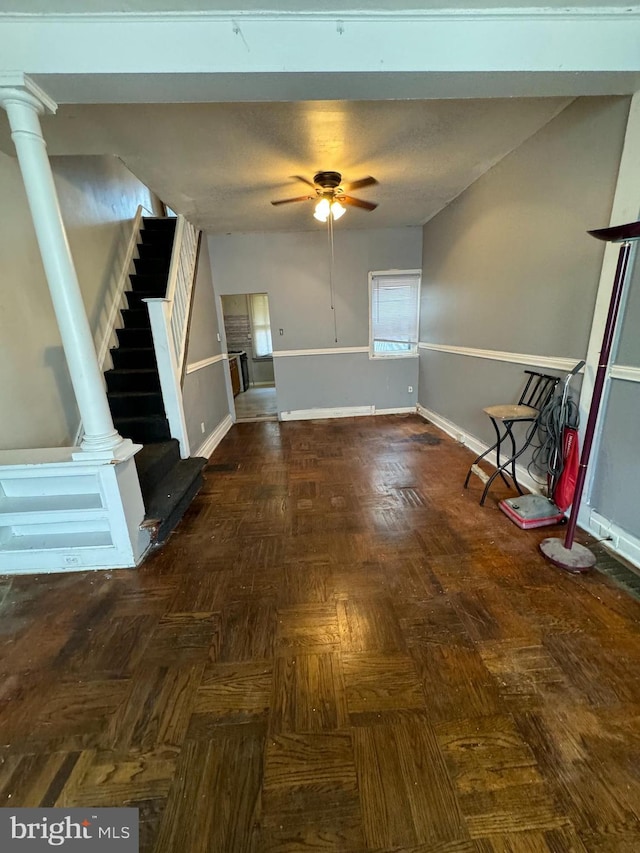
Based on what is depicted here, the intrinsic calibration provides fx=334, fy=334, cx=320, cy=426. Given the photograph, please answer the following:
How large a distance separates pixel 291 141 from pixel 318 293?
2.45m

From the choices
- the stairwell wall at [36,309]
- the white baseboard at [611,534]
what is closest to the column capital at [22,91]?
the stairwell wall at [36,309]

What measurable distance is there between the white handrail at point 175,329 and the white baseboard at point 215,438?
0.55 metres

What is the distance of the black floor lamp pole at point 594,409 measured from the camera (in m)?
1.47

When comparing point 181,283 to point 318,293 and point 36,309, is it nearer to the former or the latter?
point 36,309

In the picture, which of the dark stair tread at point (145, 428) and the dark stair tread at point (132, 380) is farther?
the dark stair tread at point (132, 380)

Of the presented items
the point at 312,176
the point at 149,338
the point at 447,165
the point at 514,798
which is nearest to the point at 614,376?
the point at 514,798

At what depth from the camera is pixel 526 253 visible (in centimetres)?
252

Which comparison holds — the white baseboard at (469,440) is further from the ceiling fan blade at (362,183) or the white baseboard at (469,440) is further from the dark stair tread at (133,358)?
the dark stair tread at (133,358)

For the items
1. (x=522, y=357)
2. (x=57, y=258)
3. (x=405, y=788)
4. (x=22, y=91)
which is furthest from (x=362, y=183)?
(x=405, y=788)

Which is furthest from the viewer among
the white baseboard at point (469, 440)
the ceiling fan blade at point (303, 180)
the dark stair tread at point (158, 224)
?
the dark stair tread at point (158, 224)

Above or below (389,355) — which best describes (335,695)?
below

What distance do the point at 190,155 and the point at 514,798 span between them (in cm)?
368

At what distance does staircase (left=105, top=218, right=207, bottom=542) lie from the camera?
245 centimetres

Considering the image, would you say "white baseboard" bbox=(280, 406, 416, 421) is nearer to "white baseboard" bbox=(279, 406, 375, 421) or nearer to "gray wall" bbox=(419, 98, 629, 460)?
"white baseboard" bbox=(279, 406, 375, 421)
